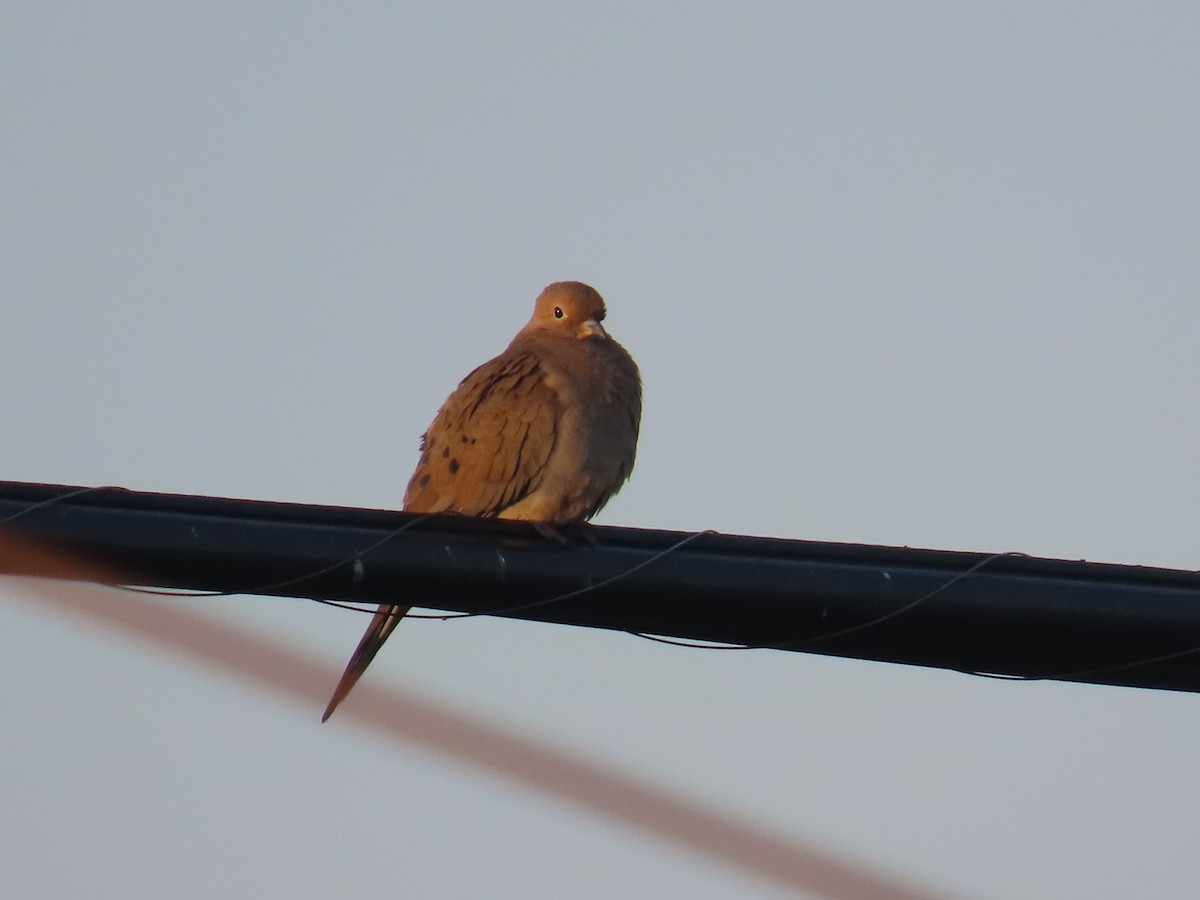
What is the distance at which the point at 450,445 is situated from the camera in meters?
5.85

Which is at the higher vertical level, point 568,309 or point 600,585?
point 568,309

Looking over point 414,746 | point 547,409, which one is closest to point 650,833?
point 414,746

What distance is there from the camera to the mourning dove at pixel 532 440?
568 cm

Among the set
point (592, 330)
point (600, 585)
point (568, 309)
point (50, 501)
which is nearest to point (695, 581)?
point (600, 585)

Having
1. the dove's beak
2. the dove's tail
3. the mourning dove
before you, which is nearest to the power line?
the dove's tail

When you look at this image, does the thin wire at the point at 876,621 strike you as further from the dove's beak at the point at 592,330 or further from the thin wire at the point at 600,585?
the dove's beak at the point at 592,330

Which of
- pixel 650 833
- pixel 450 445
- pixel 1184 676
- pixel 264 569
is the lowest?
pixel 650 833

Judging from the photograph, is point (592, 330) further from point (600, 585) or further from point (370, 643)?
point (600, 585)

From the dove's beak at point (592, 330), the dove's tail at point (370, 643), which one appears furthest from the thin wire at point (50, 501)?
the dove's beak at point (592, 330)

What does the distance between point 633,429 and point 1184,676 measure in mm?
2906

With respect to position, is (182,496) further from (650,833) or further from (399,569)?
(650,833)

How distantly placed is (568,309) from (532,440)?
121cm

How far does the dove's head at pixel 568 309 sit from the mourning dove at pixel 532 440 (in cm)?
45

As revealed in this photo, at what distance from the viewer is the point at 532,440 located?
5691 mm
